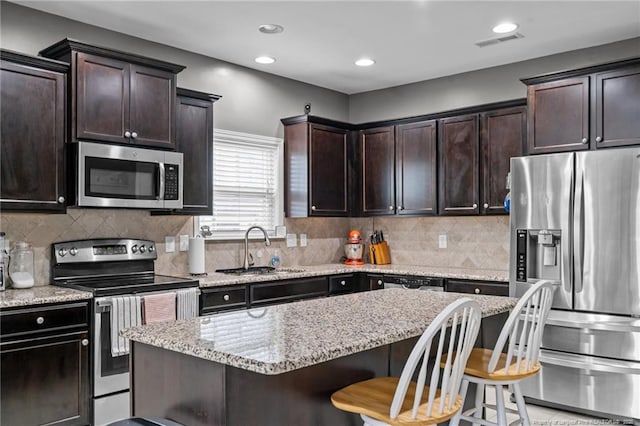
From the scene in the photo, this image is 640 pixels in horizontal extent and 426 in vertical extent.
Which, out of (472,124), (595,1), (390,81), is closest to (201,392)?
(595,1)

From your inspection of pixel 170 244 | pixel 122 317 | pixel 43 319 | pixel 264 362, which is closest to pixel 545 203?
pixel 170 244

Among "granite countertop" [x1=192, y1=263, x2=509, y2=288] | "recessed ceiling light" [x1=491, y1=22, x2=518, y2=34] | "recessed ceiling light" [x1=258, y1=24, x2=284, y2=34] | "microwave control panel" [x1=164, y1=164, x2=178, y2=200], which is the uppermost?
"recessed ceiling light" [x1=491, y1=22, x2=518, y2=34]

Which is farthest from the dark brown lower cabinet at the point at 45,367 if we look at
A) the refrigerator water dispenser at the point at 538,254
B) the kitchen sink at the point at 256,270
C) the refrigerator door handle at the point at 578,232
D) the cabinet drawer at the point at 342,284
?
the refrigerator door handle at the point at 578,232

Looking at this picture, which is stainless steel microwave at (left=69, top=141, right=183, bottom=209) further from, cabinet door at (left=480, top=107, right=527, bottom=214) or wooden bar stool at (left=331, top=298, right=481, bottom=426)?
cabinet door at (left=480, top=107, right=527, bottom=214)

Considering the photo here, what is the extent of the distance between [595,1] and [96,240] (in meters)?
3.62

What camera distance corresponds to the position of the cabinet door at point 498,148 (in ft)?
15.2

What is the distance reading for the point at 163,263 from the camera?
14.4ft

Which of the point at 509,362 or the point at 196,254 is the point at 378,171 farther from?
the point at 509,362

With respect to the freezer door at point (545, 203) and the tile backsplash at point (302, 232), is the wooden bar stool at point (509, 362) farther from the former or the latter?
the tile backsplash at point (302, 232)

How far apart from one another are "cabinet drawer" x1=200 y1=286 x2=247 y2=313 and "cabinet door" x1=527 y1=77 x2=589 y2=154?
2.38 m

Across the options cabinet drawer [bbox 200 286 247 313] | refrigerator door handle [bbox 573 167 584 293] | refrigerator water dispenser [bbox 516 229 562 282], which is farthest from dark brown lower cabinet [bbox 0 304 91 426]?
refrigerator door handle [bbox 573 167 584 293]

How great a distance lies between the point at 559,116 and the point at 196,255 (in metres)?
2.87

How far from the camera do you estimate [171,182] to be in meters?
4.05

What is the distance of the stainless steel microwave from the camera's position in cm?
357
